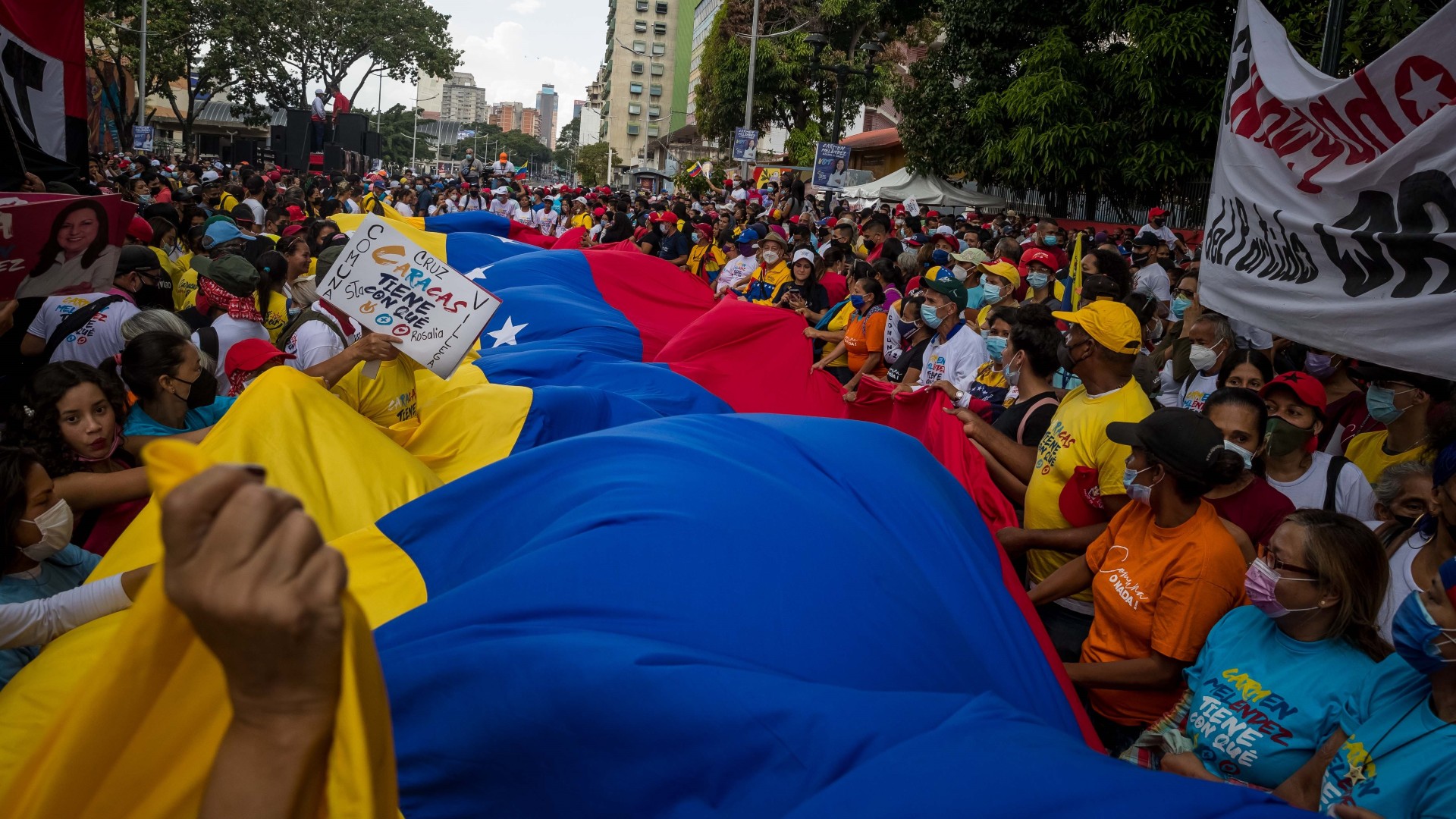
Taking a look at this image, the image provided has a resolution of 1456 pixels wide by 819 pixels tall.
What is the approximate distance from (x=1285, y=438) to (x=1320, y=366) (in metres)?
1.75

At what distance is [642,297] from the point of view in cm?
1212

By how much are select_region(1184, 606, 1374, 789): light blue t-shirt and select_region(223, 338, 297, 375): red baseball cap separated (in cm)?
453

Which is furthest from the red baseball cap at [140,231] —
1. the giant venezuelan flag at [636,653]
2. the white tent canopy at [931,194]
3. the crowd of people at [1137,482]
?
the white tent canopy at [931,194]

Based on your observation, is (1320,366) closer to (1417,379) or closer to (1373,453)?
(1373,453)

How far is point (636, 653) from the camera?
248 cm

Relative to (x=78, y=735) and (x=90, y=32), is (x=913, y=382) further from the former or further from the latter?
(x=90, y=32)

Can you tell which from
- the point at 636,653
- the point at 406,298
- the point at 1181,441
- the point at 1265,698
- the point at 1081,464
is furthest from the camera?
the point at 406,298

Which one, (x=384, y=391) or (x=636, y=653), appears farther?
(x=384, y=391)

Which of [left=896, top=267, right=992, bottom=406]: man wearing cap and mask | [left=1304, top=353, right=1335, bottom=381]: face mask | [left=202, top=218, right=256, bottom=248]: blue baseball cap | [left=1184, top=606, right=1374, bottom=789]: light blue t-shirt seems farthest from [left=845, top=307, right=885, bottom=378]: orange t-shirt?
[left=1184, top=606, right=1374, bottom=789]: light blue t-shirt

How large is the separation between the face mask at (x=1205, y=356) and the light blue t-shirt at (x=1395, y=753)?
416 cm

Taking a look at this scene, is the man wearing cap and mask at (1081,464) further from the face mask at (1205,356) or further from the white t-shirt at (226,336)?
the white t-shirt at (226,336)

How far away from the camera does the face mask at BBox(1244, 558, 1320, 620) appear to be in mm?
3053

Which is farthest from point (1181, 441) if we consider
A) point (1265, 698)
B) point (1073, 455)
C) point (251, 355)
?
point (251, 355)

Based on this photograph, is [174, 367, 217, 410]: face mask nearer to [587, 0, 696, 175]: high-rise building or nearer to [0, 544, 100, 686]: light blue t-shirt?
[0, 544, 100, 686]: light blue t-shirt
